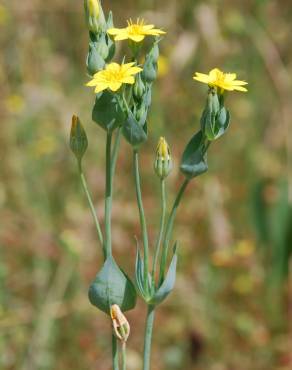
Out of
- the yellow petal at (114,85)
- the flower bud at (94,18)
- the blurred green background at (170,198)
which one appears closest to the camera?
the yellow petal at (114,85)

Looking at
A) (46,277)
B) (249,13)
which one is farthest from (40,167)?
(249,13)

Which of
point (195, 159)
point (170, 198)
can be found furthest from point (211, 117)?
point (170, 198)

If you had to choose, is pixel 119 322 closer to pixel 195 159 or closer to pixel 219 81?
pixel 195 159

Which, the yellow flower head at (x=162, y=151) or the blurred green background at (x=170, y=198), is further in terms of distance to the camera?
the blurred green background at (x=170, y=198)

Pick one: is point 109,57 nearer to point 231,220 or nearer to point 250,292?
point 250,292

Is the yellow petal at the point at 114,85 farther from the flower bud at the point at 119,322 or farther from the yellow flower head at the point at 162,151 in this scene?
the flower bud at the point at 119,322

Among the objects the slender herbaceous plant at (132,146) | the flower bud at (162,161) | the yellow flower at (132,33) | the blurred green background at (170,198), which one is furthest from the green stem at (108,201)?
the blurred green background at (170,198)

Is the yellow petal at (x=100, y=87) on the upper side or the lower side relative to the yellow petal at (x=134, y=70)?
lower

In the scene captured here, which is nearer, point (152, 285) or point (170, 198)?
point (152, 285)

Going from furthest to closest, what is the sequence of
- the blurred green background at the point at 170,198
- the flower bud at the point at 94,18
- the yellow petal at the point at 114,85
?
1. the blurred green background at the point at 170,198
2. the flower bud at the point at 94,18
3. the yellow petal at the point at 114,85
